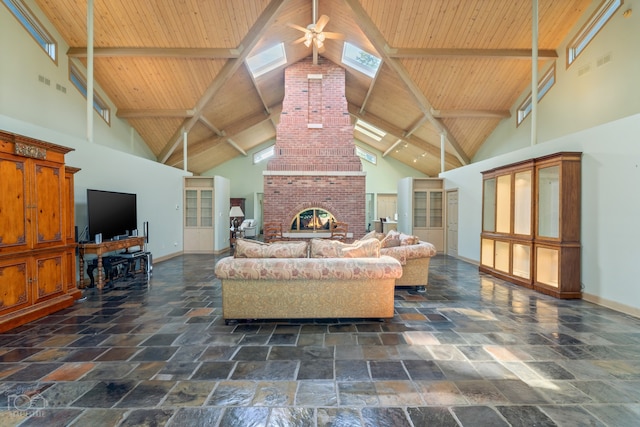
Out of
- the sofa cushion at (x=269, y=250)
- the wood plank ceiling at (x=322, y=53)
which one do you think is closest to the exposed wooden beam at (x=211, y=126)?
the wood plank ceiling at (x=322, y=53)

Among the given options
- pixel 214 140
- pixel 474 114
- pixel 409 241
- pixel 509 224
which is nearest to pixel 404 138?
pixel 474 114

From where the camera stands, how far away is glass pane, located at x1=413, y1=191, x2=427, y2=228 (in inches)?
362

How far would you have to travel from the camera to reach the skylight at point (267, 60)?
316 inches

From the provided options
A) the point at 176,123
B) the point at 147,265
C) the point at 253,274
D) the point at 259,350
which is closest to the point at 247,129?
the point at 176,123

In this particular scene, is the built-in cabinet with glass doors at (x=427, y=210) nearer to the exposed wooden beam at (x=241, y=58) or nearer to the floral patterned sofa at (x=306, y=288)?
the exposed wooden beam at (x=241, y=58)

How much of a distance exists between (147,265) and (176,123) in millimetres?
4497

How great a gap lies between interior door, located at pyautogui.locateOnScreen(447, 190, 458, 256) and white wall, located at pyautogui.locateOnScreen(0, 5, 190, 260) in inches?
299

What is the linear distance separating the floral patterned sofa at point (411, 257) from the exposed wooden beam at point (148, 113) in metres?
6.12

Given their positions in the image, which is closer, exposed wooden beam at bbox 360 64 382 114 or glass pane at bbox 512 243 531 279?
glass pane at bbox 512 243 531 279

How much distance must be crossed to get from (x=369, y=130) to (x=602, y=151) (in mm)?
Result: 9441

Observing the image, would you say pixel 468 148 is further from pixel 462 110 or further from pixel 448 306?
pixel 448 306

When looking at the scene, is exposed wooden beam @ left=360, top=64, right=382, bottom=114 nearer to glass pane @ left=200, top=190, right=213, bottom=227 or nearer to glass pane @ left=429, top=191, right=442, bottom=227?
glass pane @ left=429, top=191, right=442, bottom=227

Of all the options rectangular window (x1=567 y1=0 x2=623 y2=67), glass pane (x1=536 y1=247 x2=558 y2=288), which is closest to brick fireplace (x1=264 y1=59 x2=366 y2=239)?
glass pane (x1=536 y1=247 x2=558 y2=288)

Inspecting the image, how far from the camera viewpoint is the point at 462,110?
25.5 feet
